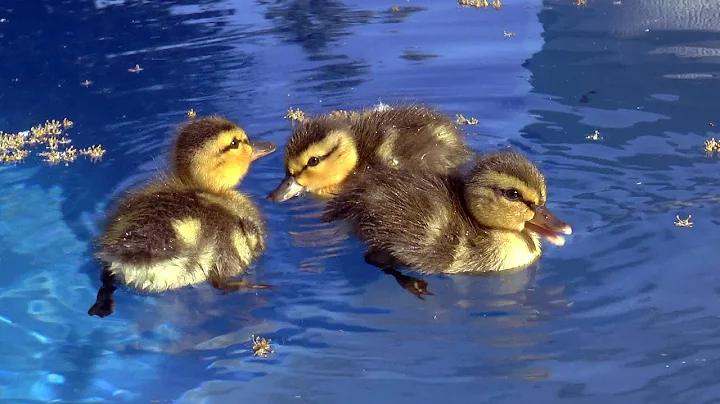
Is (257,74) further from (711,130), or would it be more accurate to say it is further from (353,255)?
(711,130)

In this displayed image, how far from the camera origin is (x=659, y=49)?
5.30 meters

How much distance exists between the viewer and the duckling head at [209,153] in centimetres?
352

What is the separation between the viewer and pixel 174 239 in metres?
3.01

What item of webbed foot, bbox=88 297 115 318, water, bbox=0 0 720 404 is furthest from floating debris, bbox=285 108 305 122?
webbed foot, bbox=88 297 115 318

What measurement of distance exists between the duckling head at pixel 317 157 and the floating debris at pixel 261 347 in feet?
3.47

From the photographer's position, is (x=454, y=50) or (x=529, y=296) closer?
(x=529, y=296)

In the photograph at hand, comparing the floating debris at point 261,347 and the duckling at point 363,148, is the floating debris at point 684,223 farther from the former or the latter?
the floating debris at point 261,347

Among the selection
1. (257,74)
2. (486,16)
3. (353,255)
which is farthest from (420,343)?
(486,16)

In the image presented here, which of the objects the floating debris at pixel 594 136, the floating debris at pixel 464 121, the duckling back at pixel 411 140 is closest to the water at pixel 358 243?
the floating debris at pixel 594 136

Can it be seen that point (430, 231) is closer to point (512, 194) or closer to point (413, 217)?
point (413, 217)

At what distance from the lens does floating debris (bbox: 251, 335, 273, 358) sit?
2.83 m

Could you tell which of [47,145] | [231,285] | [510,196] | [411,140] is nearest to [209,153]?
[231,285]

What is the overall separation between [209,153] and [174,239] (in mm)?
627

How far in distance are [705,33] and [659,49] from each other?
1.36ft
